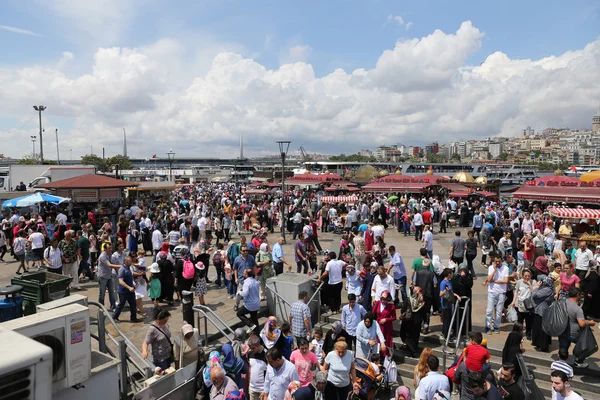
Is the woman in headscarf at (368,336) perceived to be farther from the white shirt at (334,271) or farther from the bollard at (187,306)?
the bollard at (187,306)

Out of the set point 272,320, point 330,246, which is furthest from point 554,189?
point 272,320

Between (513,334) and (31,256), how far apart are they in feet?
40.7

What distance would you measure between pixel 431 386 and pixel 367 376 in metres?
1.19

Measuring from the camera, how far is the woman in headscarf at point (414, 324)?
670cm

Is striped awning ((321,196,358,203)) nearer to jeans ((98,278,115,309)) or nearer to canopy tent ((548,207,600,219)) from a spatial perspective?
canopy tent ((548,207,600,219))

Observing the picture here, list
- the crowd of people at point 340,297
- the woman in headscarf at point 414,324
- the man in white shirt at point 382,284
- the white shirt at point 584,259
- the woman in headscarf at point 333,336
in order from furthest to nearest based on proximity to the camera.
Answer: the white shirt at point 584,259 → the man in white shirt at point 382,284 → the woman in headscarf at point 414,324 → the woman in headscarf at point 333,336 → the crowd of people at point 340,297

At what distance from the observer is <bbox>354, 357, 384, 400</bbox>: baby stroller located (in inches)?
215

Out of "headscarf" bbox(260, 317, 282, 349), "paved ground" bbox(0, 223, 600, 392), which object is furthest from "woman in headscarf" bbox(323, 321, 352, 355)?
"paved ground" bbox(0, 223, 600, 392)

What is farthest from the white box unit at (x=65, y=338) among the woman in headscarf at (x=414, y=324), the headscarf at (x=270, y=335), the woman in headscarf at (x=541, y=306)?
the woman in headscarf at (x=541, y=306)

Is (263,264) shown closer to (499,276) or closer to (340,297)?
(340,297)

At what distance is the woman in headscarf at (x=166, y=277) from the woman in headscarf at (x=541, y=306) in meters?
7.48

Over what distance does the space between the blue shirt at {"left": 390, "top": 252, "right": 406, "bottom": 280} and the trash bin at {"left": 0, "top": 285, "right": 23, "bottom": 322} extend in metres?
6.90

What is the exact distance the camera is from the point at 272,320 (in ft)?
19.3

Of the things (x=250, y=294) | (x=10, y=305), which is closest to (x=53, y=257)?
(x=10, y=305)
